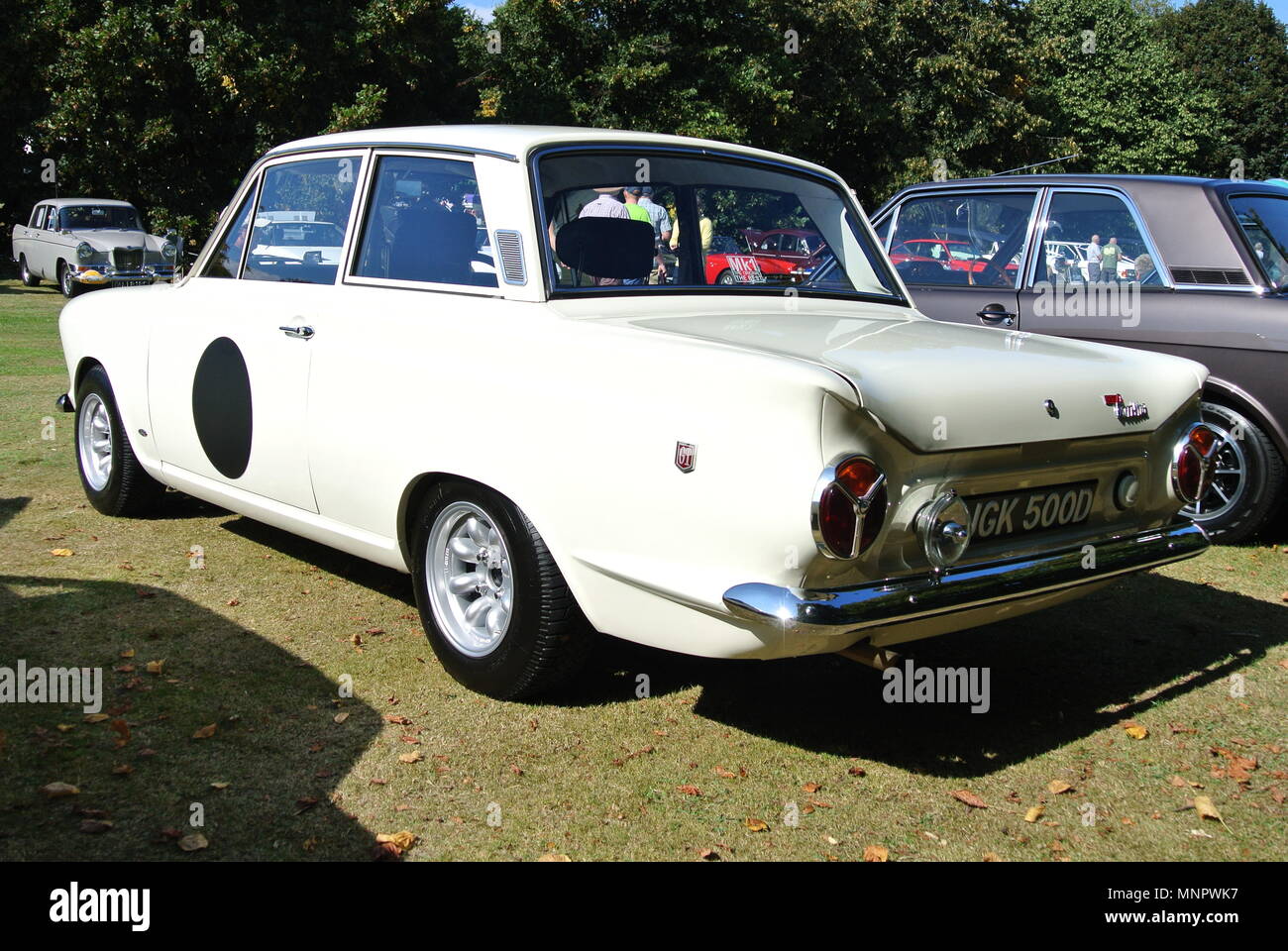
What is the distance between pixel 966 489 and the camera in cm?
348

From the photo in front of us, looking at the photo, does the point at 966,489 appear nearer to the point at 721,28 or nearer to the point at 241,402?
the point at 241,402

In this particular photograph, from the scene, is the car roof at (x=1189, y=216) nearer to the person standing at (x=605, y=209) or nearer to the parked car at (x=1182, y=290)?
the parked car at (x=1182, y=290)

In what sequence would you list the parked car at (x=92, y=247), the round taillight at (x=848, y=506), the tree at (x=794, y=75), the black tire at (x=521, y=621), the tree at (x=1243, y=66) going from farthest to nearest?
the tree at (x=1243, y=66)
the tree at (x=794, y=75)
the parked car at (x=92, y=247)
the black tire at (x=521, y=621)
the round taillight at (x=848, y=506)

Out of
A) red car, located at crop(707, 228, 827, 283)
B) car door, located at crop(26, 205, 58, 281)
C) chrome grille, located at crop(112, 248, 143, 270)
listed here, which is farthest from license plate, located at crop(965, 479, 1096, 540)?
car door, located at crop(26, 205, 58, 281)

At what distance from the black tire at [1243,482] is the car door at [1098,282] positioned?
52cm

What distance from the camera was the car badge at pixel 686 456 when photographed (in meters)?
3.24

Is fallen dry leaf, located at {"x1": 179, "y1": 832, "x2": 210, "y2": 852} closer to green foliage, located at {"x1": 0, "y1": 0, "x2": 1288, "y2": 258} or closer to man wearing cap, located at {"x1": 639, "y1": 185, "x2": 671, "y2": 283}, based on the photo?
man wearing cap, located at {"x1": 639, "y1": 185, "x2": 671, "y2": 283}

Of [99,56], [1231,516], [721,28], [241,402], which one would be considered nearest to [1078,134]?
[721,28]

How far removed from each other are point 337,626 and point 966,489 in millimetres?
2630

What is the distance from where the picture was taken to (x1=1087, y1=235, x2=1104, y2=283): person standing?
6801mm

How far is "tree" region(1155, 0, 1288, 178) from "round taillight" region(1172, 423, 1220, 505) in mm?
55738

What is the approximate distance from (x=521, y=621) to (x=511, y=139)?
1655mm

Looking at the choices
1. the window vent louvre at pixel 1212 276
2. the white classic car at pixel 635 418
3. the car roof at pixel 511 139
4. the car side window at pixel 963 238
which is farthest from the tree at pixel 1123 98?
the white classic car at pixel 635 418
